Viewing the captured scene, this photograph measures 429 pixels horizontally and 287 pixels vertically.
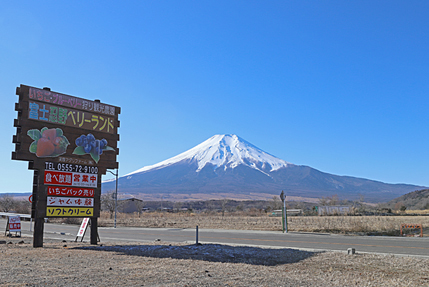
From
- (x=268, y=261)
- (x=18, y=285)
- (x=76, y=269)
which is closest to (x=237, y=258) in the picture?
(x=268, y=261)

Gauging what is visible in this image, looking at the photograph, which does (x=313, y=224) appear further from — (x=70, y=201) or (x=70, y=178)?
(x=70, y=178)

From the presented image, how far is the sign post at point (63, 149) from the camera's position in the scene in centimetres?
1475

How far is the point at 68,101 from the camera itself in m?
16.1

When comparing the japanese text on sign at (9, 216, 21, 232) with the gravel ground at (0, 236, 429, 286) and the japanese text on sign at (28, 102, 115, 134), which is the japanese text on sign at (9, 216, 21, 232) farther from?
the gravel ground at (0, 236, 429, 286)

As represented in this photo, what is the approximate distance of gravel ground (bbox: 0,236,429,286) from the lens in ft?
25.8

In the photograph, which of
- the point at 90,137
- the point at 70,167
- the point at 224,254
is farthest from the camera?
the point at 90,137

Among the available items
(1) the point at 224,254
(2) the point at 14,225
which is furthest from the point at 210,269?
Result: (2) the point at 14,225

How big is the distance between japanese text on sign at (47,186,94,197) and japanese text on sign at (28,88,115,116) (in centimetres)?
349

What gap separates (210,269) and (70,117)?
996cm

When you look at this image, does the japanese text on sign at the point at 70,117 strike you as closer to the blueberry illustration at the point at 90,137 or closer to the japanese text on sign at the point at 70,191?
the blueberry illustration at the point at 90,137

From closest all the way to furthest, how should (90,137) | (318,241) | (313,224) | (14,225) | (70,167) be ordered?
(70,167) < (90,137) < (318,241) < (14,225) < (313,224)

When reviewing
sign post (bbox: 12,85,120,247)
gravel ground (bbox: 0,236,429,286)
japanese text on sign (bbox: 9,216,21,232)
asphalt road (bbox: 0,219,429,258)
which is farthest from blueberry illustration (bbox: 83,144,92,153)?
japanese text on sign (bbox: 9,216,21,232)

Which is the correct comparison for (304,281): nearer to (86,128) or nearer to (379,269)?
(379,269)

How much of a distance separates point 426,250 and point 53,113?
15480mm
